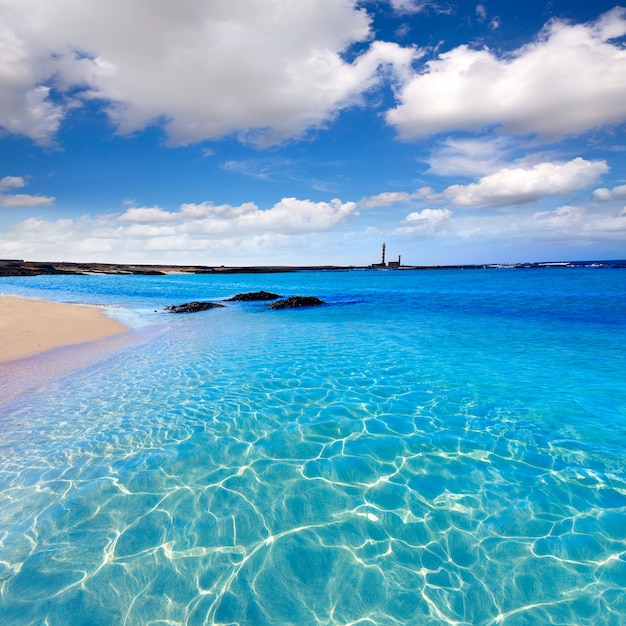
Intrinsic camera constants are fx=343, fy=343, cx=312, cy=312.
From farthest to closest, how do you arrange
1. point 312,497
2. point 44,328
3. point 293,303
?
point 293,303 < point 44,328 < point 312,497

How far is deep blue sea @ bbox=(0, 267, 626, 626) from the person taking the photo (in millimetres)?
4609

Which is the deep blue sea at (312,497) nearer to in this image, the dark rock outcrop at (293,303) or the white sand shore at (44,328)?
the white sand shore at (44,328)

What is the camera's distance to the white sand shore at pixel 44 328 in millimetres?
16656

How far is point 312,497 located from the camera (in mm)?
6438

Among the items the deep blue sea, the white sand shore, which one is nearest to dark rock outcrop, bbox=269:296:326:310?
the white sand shore

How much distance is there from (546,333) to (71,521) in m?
24.6

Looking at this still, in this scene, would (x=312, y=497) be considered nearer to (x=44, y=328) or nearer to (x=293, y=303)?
(x=44, y=328)

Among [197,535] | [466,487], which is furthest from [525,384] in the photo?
[197,535]

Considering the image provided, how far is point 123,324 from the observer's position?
24953 mm

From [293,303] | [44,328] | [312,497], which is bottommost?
[312,497]

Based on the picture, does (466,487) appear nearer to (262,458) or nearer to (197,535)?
(262,458)

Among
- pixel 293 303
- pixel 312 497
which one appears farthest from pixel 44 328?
pixel 312 497

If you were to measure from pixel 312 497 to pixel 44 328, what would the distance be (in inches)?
876

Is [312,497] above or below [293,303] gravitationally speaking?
below
